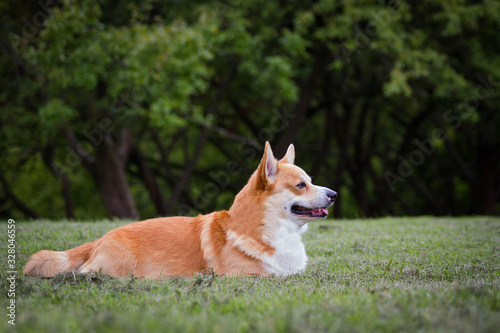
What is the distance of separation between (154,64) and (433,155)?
16403 mm

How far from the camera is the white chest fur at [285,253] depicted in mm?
5457

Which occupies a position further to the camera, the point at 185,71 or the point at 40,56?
the point at 185,71

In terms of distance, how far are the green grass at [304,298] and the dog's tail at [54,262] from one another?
38 centimetres

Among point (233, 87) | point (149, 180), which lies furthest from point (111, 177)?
point (233, 87)

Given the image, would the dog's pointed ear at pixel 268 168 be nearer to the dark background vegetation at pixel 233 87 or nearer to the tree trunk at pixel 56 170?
the dark background vegetation at pixel 233 87

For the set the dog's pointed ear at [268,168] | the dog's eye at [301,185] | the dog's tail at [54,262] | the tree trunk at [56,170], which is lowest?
the tree trunk at [56,170]

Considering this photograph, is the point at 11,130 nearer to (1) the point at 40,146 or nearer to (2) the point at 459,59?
(1) the point at 40,146

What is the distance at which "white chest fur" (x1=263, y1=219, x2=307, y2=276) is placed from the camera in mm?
5457

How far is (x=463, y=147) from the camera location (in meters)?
24.5

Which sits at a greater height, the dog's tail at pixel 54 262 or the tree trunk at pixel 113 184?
the dog's tail at pixel 54 262

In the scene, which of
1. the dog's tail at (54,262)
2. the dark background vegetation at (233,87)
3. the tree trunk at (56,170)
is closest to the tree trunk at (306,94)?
the dark background vegetation at (233,87)

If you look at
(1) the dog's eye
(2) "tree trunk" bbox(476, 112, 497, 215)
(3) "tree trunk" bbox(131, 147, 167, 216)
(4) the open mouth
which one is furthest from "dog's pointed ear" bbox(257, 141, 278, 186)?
(2) "tree trunk" bbox(476, 112, 497, 215)

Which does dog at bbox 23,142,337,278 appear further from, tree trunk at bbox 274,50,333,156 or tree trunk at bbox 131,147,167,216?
tree trunk at bbox 131,147,167,216

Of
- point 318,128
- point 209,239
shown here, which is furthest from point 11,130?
point 318,128
